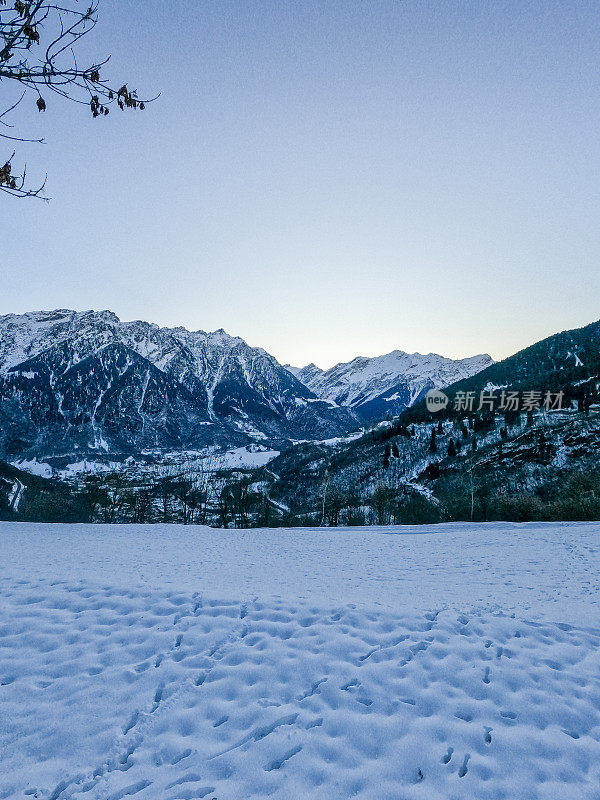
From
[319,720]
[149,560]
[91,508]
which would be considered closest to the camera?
[319,720]

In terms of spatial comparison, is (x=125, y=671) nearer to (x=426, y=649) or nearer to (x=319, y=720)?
(x=319, y=720)

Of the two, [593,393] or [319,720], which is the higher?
[593,393]

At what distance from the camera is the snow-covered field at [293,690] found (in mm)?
4582

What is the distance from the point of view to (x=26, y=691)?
6094mm

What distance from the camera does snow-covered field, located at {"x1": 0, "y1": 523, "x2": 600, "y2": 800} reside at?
15.0 ft

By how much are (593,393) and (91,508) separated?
21341 cm

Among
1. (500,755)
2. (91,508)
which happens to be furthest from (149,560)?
(91,508)

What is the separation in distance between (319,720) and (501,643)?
4.50 m

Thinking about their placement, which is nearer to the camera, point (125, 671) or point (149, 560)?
point (125, 671)

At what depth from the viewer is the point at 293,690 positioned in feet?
20.3

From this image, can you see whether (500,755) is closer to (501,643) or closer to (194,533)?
(501,643)

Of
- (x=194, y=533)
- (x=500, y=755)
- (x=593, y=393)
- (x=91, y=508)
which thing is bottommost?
(x=91, y=508)

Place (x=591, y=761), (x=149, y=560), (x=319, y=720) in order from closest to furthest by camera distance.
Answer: (x=591, y=761)
(x=319, y=720)
(x=149, y=560)

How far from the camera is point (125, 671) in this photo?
21.8 feet
